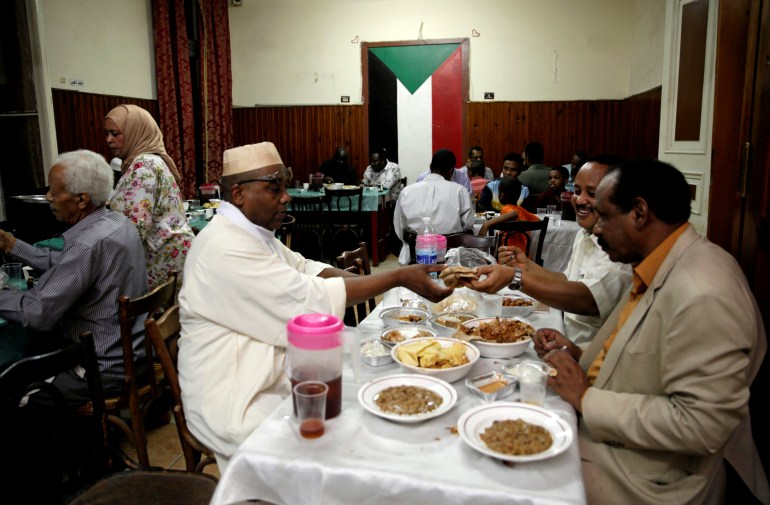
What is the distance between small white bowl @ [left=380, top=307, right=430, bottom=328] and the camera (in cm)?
212

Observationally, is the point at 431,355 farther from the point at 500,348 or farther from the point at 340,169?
the point at 340,169

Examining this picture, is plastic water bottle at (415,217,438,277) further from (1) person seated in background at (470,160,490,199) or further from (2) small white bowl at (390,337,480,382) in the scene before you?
(1) person seated in background at (470,160,490,199)

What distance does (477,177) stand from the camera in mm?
7512

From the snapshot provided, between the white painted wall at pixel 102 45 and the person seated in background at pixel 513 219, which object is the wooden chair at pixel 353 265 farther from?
the white painted wall at pixel 102 45

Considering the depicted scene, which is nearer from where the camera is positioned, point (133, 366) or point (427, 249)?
point (133, 366)

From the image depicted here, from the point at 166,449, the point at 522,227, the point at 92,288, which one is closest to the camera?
the point at 92,288

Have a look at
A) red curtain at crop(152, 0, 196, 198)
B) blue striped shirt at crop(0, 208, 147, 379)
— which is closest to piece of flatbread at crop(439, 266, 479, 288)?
blue striped shirt at crop(0, 208, 147, 379)

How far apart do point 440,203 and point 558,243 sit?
1090 millimetres

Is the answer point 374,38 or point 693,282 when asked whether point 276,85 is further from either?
point 693,282

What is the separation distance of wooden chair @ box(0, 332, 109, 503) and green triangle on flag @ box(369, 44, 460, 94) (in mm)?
8234

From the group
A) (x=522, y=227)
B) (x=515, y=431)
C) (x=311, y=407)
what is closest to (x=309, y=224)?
(x=522, y=227)

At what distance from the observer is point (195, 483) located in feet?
4.77

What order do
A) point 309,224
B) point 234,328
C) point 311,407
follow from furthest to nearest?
1. point 309,224
2. point 234,328
3. point 311,407

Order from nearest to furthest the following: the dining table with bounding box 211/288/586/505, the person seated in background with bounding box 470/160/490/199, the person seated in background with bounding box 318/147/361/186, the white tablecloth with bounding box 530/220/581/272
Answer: the dining table with bounding box 211/288/586/505 < the white tablecloth with bounding box 530/220/581/272 < the person seated in background with bounding box 470/160/490/199 < the person seated in background with bounding box 318/147/361/186
